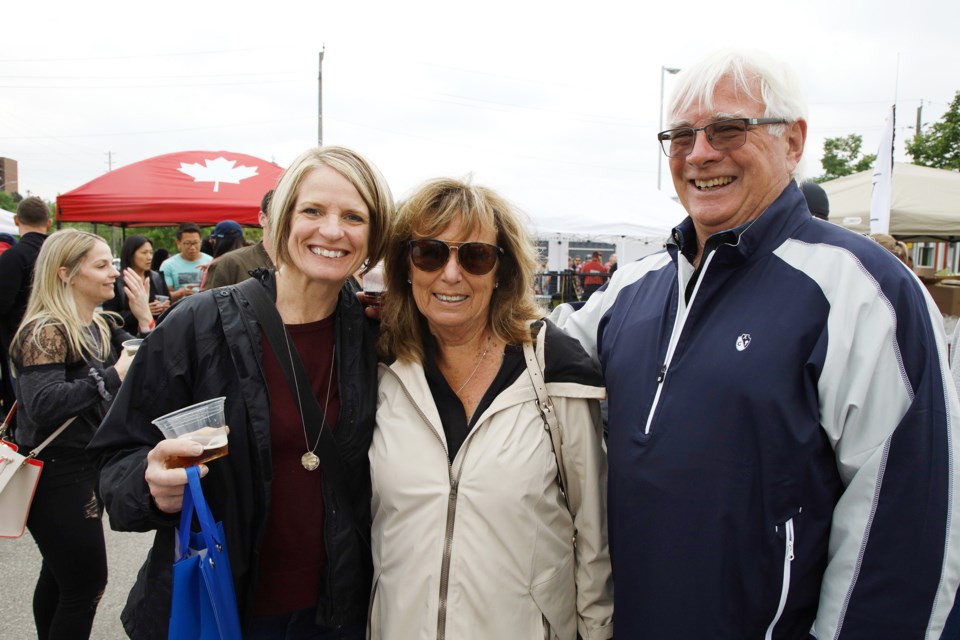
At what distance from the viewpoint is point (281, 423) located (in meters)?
1.82

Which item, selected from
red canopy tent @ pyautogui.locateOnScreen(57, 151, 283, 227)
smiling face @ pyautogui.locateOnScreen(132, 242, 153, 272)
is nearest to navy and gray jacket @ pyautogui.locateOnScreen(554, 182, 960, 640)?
red canopy tent @ pyautogui.locateOnScreen(57, 151, 283, 227)

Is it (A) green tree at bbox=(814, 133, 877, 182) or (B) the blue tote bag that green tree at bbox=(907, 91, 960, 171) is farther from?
(B) the blue tote bag

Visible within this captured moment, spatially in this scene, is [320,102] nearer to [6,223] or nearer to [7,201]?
[6,223]

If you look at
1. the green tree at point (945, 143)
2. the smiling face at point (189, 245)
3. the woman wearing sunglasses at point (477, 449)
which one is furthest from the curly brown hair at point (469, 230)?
the green tree at point (945, 143)

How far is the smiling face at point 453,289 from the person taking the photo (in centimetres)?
204

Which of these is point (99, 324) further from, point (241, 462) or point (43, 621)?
point (241, 462)

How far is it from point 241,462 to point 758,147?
1.72 m

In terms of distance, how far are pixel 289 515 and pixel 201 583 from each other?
0.31 meters

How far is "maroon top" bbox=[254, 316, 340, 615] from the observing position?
1.83 m

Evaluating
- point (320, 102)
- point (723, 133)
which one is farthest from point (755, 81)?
point (320, 102)

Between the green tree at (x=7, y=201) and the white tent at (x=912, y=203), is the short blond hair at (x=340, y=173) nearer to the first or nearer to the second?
the white tent at (x=912, y=203)

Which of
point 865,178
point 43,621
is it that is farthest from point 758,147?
point 865,178

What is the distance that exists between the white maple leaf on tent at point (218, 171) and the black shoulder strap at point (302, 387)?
5.95 metres

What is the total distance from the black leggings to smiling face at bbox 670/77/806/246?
109 inches
